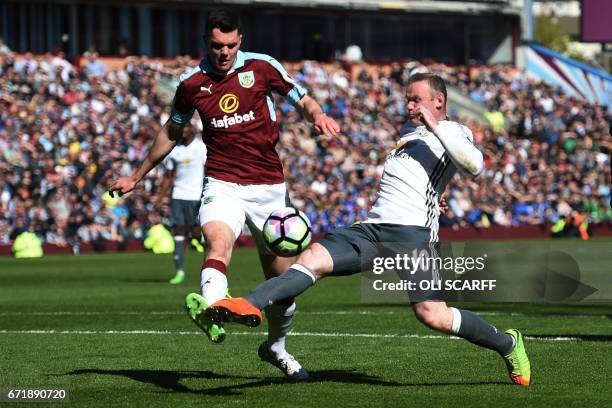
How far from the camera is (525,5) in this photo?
185 feet

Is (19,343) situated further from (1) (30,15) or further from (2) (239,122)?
(1) (30,15)

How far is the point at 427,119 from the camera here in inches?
332

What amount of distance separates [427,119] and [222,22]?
173cm

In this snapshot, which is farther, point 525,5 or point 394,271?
point 525,5

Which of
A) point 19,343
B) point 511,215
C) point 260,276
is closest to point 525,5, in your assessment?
point 511,215

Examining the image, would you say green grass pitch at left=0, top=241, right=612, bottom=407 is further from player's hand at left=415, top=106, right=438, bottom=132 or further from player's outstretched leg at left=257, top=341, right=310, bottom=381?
player's hand at left=415, top=106, right=438, bottom=132

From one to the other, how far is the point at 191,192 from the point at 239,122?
11.4 m

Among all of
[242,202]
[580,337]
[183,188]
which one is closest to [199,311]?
[242,202]

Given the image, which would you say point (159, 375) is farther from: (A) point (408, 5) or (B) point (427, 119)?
(A) point (408, 5)

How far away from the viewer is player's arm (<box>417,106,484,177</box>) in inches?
332

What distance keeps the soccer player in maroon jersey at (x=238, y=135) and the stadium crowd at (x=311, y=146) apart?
17499mm

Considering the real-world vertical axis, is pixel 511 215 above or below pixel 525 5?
below

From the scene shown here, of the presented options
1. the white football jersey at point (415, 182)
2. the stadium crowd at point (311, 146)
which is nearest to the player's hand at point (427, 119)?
the white football jersey at point (415, 182)

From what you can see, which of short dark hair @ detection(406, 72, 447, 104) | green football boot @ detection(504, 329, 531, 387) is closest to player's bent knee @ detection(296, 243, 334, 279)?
short dark hair @ detection(406, 72, 447, 104)
